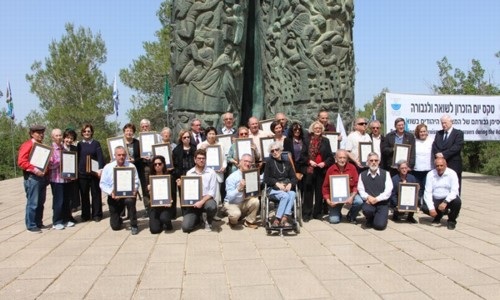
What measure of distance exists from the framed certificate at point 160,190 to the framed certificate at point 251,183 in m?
1.07

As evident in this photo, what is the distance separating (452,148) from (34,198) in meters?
6.34

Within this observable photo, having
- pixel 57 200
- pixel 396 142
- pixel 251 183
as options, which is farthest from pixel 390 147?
pixel 57 200

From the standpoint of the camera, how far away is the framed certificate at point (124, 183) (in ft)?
22.2

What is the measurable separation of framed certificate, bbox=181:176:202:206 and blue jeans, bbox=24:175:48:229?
2.05m

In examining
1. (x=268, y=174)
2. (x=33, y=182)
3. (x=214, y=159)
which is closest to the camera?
(x=33, y=182)

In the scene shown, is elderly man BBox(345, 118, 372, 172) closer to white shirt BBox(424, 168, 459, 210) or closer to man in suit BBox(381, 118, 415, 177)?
man in suit BBox(381, 118, 415, 177)

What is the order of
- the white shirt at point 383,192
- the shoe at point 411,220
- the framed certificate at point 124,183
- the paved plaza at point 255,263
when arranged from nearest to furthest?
the paved plaza at point 255,263
the framed certificate at point 124,183
the white shirt at point 383,192
the shoe at point 411,220

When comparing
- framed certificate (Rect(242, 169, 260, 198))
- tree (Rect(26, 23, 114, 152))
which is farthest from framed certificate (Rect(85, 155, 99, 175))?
tree (Rect(26, 23, 114, 152))

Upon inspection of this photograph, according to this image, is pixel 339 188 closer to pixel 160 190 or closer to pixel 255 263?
pixel 255 263

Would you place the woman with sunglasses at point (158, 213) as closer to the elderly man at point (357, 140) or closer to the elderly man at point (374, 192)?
the elderly man at point (374, 192)

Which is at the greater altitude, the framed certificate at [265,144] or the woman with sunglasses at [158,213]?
the framed certificate at [265,144]

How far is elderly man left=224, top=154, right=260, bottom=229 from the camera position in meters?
6.85

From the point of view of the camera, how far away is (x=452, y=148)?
760 centimetres

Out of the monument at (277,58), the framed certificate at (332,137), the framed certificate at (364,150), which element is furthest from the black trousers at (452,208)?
the monument at (277,58)
